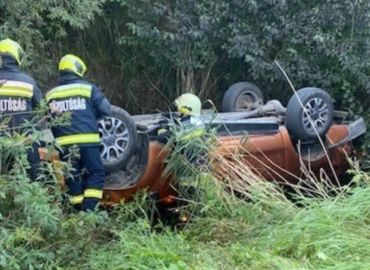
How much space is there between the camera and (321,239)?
527cm

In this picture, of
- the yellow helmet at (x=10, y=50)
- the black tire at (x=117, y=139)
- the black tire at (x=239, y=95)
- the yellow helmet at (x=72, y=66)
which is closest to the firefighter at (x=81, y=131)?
the yellow helmet at (x=72, y=66)

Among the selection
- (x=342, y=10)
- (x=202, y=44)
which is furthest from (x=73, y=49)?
(x=342, y=10)

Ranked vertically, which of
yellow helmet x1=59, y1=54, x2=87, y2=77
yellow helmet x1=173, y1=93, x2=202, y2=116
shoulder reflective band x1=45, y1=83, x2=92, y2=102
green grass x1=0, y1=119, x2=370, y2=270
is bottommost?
green grass x1=0, y1=119, x2=370, y2=270

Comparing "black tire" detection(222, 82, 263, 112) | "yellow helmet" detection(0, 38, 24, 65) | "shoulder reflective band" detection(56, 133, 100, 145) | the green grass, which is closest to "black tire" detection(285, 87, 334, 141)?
"black tire" detection(222, 82, 263, 112)

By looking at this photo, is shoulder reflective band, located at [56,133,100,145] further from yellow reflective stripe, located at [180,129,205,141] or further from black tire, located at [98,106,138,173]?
yellow reflective stripe, located at [180,129,205,141]

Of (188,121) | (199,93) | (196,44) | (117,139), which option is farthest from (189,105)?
(199,93)

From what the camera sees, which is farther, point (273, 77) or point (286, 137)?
point (273, 77)

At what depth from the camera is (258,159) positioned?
7.66 metres

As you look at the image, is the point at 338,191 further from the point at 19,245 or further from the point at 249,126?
the point at 19,245

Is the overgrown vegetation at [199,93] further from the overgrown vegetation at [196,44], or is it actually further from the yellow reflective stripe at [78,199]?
the yellow reflective stripe at [78,199]

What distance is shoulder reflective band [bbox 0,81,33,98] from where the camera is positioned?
22.5 feet

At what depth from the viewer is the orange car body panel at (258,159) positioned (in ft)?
23.4

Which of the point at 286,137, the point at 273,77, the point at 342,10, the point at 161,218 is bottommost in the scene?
the point at 161,218

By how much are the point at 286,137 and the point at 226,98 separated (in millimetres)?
1356
